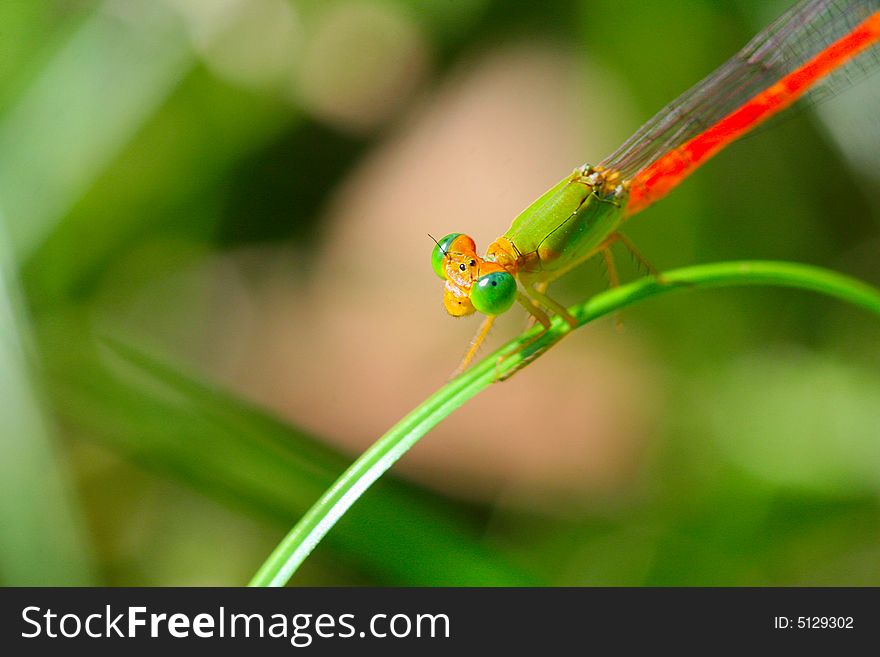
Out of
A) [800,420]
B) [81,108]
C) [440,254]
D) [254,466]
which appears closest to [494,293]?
[440,254]

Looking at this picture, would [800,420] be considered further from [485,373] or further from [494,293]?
[485,373]

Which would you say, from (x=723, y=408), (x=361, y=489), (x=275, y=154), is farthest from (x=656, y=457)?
(x=275, y=154)

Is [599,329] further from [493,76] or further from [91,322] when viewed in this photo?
[91,322]

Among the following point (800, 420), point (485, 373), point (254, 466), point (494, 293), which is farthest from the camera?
point (800, 420)

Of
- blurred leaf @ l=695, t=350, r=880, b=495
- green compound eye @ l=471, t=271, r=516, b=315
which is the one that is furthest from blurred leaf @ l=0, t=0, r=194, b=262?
blurred leaf @ l=695, t=350, r=880, b=495

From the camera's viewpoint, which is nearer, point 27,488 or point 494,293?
point 494,293

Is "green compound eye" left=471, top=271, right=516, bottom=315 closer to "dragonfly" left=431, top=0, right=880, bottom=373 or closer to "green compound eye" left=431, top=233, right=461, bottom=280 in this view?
"dragonfly" left=431, top=0, right=880, bottom=373
